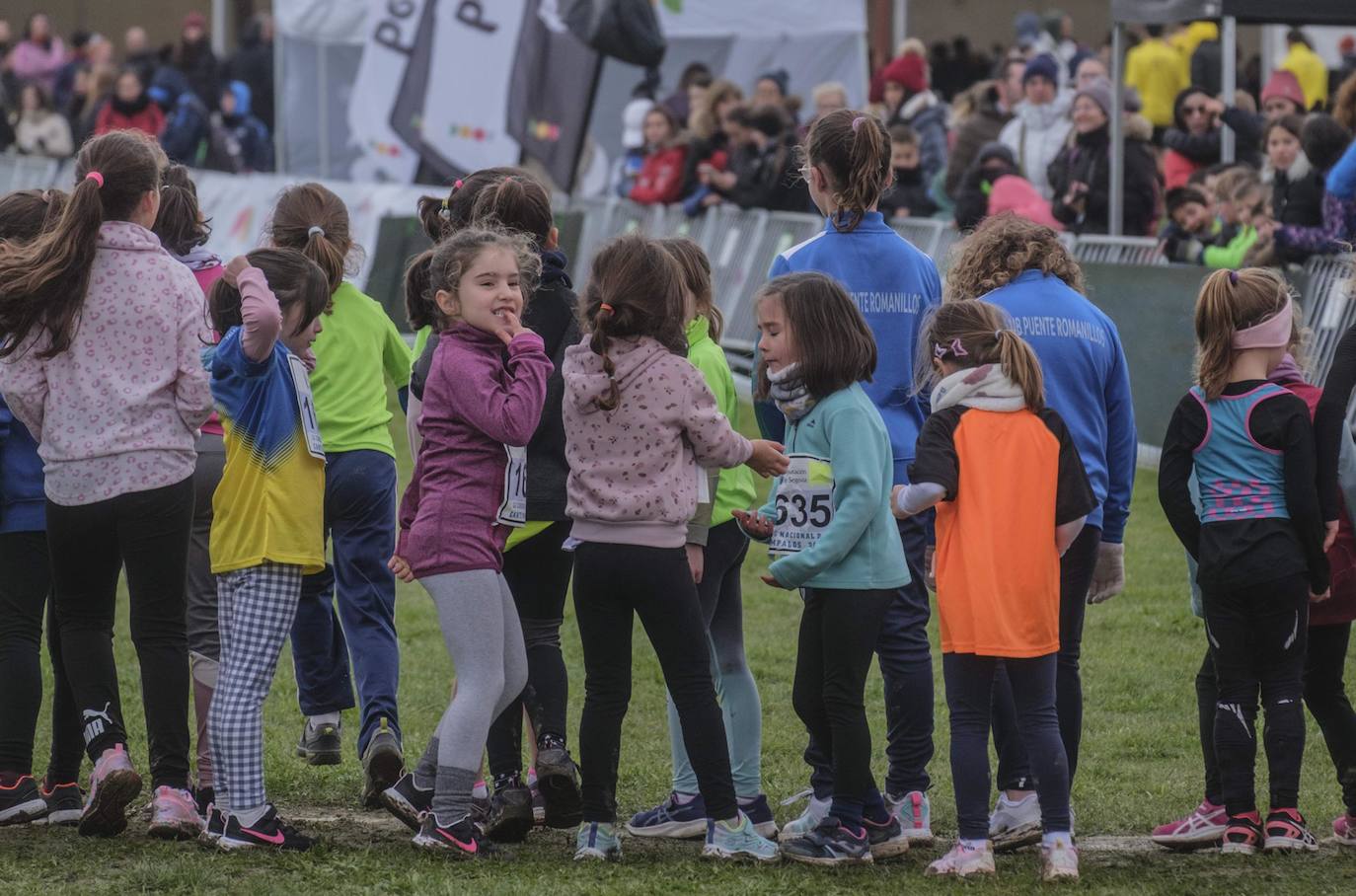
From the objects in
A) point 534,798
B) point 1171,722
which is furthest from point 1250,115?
point 534,798

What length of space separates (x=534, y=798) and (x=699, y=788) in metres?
0.73

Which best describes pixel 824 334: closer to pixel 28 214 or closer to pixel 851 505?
pixel 851 505

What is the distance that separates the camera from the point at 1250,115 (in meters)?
13.0

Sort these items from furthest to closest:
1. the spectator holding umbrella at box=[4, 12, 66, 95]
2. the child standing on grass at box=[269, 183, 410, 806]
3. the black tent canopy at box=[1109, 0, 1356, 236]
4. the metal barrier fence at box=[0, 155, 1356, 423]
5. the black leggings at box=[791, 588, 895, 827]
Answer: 1. the spectator holding umbrella at box=[4, 12, 66, 95]
2. the black tent canopy at box=[1109, 0, 1356, 236]
3. the metal barrier fence at box=[0, 155, 1356, 423]
4. the child standing on grass at box=[269, 183, 410, 806]
5. the black leggings at box=[791, 588, 895, 827]

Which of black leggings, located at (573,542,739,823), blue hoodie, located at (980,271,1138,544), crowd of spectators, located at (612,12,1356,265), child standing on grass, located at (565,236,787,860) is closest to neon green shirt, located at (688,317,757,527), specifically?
child standing on grass, located at (565,236,787,860)

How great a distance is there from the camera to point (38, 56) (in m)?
28.8

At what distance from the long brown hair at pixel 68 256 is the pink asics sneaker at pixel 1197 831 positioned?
3.42 metres

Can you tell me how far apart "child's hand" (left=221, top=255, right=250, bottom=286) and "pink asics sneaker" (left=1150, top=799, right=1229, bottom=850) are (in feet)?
10.0

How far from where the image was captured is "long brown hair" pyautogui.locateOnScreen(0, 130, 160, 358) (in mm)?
5465

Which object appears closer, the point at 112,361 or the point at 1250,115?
the point at 112,361

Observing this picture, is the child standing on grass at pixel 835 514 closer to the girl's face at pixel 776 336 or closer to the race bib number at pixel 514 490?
the girl's face at pixel 776 336

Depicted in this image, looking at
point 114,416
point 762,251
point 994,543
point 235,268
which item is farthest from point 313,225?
point 762,251

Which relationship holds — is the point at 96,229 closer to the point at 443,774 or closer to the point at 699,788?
the point at 443,774

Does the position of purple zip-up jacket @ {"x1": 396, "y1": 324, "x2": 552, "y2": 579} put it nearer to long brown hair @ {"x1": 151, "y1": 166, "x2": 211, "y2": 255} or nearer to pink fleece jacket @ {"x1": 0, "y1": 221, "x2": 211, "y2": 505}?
pink fleece jacket @ {"x1": 0, "y1": 221, "x2": 211, "y2": 505}
